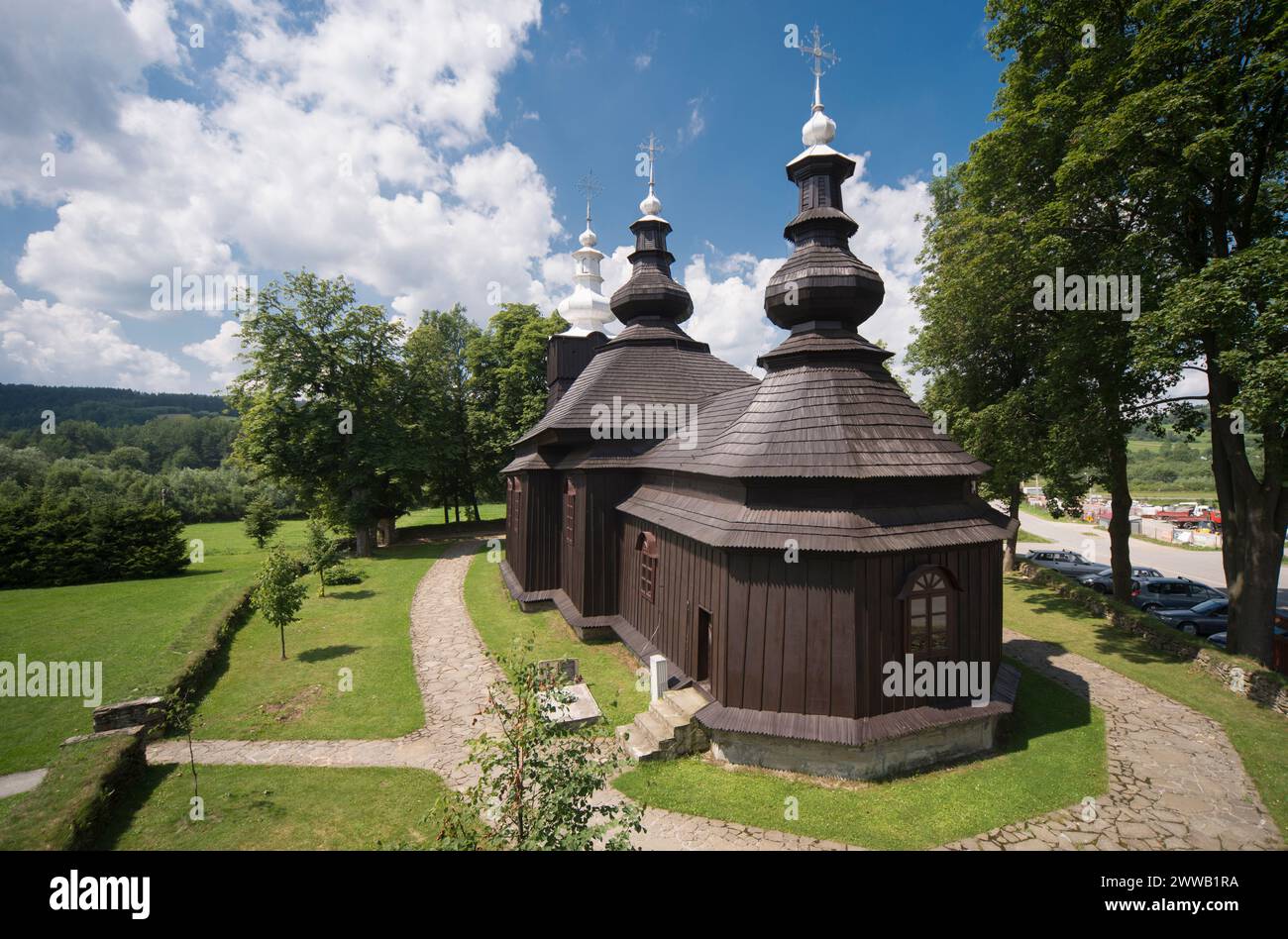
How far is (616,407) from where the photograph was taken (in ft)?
46.1

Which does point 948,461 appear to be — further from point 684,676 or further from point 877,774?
point 684,676

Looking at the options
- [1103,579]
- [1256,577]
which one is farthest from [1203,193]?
[1103,579]

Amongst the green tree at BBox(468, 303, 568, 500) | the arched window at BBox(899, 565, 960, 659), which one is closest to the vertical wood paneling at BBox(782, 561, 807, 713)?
the arched window at BBox(899, 565, 960, 659)

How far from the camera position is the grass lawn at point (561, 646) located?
9.73 meters

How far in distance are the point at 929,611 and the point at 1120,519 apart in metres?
12.4

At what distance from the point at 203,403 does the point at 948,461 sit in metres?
172

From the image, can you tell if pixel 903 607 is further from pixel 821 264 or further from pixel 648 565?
pixel 821 264

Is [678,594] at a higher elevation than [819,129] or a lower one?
lower

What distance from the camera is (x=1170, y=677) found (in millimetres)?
11016

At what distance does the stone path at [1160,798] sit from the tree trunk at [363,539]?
2642cm

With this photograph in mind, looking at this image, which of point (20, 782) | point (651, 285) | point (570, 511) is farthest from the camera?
point (651, 285)

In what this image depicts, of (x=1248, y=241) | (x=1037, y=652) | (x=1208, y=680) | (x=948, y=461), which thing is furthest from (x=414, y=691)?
(x=1248, y=241)

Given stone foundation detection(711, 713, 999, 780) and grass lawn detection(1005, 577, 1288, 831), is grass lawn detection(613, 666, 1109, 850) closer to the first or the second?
stone foundation detection(711, 713, 999, 780)
